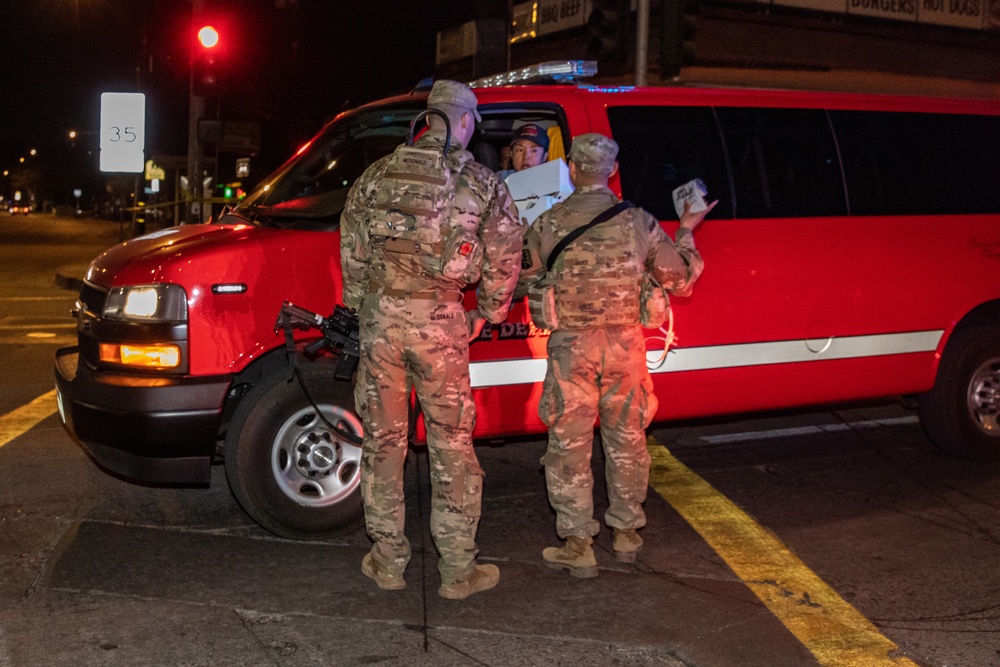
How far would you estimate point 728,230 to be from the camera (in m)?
5.95

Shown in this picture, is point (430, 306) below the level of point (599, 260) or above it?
below

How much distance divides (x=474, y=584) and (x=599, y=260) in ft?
4.84

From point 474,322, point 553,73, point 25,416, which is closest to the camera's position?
point 474,322

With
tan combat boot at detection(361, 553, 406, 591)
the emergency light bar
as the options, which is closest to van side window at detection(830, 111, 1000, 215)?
the emergency light bar

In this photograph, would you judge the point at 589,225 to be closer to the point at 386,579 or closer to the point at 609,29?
the point at 386,579

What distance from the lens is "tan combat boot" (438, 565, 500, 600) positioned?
183 inches

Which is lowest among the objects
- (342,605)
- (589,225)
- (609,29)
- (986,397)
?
(342,605)

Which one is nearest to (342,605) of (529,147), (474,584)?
(474,584)

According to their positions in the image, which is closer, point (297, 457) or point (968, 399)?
point (297, 457)

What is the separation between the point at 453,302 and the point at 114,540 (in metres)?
2.09

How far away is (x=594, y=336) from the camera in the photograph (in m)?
4.92

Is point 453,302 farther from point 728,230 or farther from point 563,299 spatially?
point 728,230

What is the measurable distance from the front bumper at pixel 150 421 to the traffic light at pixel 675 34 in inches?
210

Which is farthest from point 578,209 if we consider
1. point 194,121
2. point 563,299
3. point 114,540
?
point 194,121
